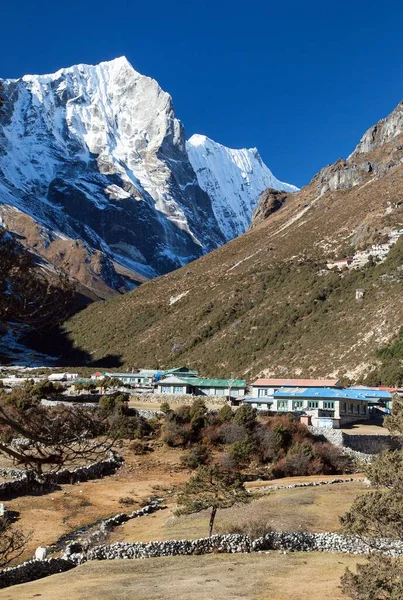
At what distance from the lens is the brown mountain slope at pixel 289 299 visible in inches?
3177

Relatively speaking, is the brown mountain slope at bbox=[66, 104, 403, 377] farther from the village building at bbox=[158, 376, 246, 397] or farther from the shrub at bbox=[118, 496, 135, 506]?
the shrub at bbox=[118, 496, 135, 506]

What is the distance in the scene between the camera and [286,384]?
6488 centimetres

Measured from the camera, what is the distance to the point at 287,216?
499 feet

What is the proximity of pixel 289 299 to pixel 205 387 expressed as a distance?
33.0m

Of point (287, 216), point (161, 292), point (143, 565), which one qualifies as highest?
point (287, 216)

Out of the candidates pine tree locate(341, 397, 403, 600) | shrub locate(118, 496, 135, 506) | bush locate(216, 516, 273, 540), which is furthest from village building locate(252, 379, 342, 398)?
pine tree locate(341, 397, 403, 600)

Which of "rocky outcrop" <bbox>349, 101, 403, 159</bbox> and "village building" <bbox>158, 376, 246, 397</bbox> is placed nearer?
"village building" <bbox>158, 376, 246, 397</bbox>

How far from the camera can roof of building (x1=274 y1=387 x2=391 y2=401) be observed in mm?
56062

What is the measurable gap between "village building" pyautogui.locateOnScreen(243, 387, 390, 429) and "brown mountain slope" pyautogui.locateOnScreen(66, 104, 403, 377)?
1380 cm

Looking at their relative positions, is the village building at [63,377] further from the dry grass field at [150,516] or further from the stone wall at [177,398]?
the dry grass field at [150,516]

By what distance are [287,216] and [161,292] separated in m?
41.4

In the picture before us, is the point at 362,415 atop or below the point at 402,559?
atop

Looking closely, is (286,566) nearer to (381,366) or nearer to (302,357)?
(381,366)

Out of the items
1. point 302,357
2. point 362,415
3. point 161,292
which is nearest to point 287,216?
point 161,292
